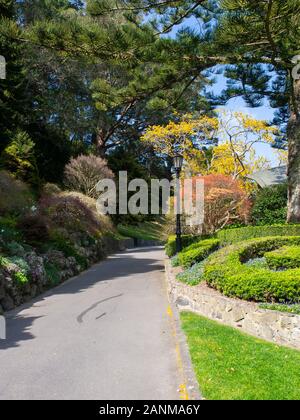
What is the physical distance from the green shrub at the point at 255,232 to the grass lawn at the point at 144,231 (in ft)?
57.0

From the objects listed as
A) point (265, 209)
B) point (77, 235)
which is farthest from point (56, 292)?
point (265, 209)

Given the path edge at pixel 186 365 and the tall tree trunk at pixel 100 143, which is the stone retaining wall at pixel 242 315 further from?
the tall tree trunk at pixel 100 143

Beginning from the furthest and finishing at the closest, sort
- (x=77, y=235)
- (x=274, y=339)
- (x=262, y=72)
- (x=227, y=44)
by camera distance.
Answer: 1. (x=77, y=235)
2. (x=262, y=72)
3. (x=227, y=44)
4. (x=274, y=339)

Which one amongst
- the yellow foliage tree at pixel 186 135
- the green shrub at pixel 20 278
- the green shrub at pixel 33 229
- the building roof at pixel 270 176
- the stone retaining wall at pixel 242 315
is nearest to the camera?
the stone retaining wall at pixel 242 315

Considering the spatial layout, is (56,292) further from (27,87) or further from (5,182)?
(27,87)

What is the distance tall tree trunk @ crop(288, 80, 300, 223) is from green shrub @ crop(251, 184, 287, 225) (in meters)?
3.90

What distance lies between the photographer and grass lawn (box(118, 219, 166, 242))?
3325 centimetres

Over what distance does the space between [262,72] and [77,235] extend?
9.66 metres

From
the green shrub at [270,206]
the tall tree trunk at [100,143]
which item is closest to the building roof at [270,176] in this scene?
the green shrub at [270,206]

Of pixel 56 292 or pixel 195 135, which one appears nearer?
pixel 56 292

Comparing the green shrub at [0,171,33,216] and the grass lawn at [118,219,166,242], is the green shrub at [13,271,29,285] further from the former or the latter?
the grass lawn at [118,219,166,242]

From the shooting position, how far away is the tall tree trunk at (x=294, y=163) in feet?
44.3
